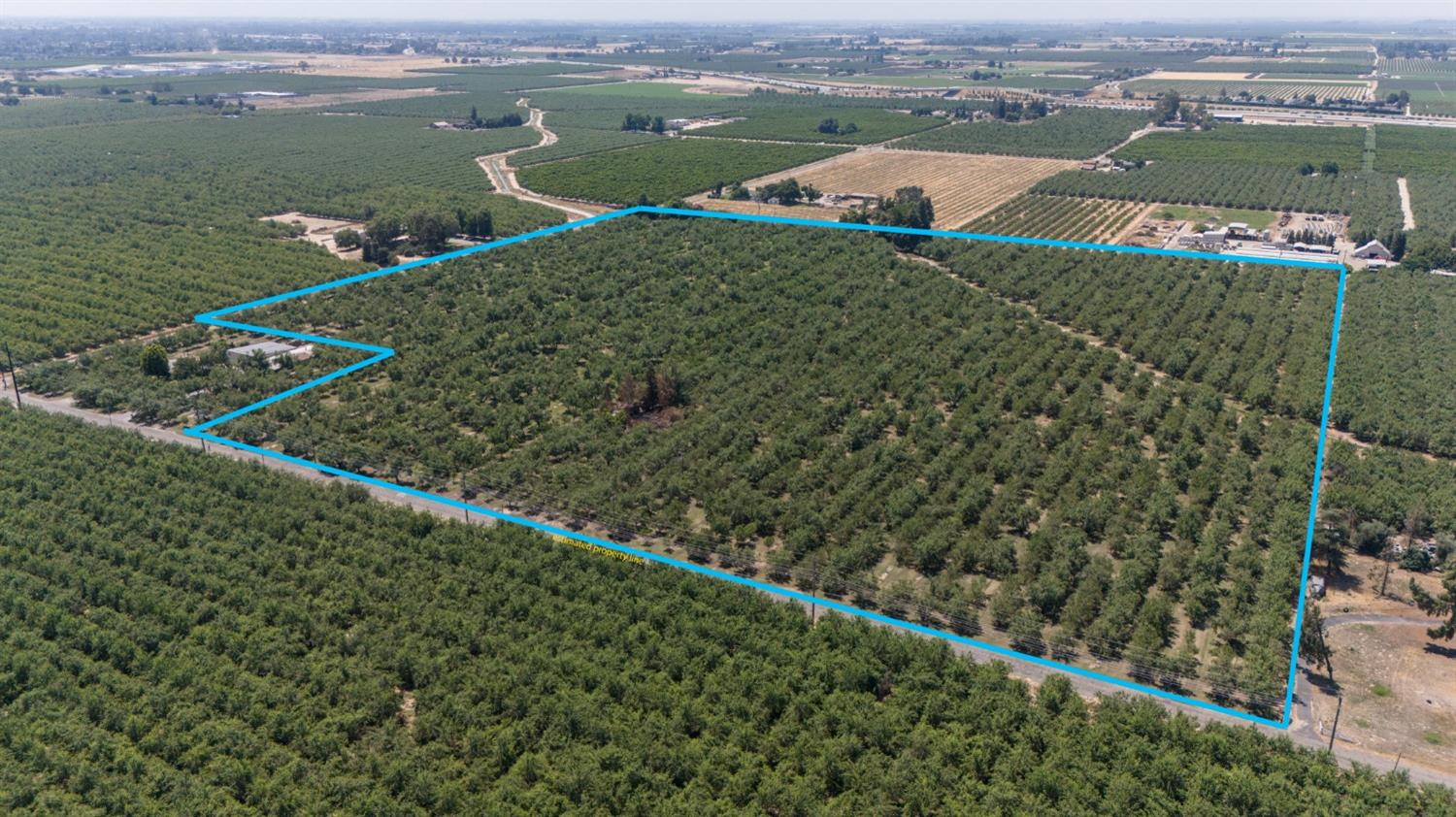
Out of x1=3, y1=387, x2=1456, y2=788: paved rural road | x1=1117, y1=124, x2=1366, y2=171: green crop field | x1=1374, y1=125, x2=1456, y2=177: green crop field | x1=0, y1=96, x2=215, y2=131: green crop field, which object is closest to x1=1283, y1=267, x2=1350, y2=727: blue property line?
x1=3, y1=387, x2=1456, y2=788: paved rural road

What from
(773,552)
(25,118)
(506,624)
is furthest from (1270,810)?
(25,118)

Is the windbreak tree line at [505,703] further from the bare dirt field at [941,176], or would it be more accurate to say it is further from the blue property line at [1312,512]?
the bare dirt field at [941,176]

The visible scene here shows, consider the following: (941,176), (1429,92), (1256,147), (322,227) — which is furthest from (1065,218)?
(1429,92)

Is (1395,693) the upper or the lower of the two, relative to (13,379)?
lower

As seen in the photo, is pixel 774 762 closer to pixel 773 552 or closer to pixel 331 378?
pixel 773 552

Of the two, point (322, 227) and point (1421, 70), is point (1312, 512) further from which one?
point (1421, 70)

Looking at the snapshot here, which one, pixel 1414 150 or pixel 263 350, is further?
pixel 1414 150

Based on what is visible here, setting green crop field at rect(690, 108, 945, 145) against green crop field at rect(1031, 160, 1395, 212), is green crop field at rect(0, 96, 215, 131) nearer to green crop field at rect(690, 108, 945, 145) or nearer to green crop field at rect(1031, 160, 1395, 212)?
green crop field at rect(690, 108, 945, 145)
